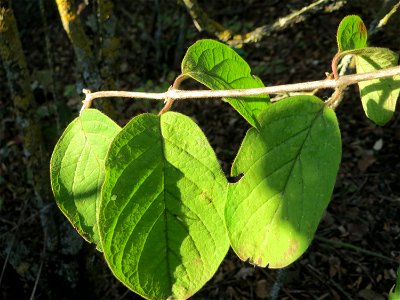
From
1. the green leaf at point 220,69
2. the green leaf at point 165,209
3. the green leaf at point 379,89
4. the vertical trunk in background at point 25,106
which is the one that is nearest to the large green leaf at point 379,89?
the green leaf at point 379,89

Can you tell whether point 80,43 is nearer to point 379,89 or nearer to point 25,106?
point 25,106

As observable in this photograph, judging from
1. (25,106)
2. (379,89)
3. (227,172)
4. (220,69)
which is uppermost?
(220,69)

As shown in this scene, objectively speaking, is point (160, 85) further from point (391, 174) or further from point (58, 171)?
point (58, 171)

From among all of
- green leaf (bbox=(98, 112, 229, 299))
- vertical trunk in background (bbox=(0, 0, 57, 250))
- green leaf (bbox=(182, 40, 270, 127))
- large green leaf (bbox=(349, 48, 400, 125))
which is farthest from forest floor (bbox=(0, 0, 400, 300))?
green leaf (bbox=(98, 112, 229, 299))

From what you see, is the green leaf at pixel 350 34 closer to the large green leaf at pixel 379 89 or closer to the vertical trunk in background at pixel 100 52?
the large green leaf at pixel 379 89

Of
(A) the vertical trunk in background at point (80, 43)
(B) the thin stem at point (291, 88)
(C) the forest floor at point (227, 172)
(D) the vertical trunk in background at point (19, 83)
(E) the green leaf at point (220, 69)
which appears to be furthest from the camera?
(C) the forest floor at point (227, 172)

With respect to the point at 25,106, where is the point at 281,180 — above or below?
above

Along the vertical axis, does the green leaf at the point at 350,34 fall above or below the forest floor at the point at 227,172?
above

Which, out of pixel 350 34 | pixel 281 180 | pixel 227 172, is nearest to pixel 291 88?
pixel 281 180
